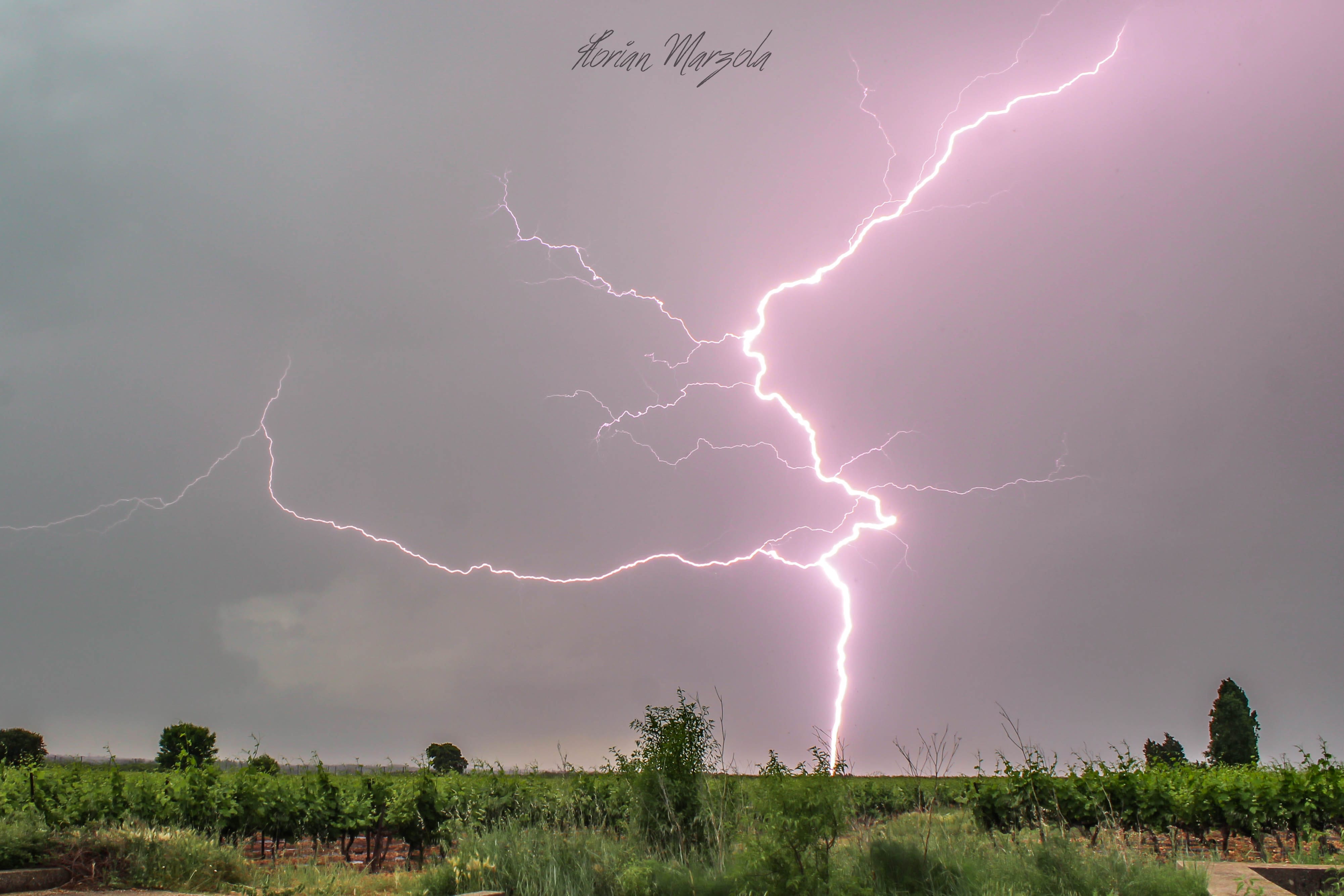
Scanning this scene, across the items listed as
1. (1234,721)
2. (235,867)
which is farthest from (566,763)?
(1234,721)

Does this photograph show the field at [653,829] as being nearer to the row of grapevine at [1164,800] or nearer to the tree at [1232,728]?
the row of grapevine at [1164,800]

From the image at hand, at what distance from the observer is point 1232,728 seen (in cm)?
3891

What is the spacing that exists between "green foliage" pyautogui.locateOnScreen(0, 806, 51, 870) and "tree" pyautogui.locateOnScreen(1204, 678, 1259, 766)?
4477 cm

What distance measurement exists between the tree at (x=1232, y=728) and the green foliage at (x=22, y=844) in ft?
147

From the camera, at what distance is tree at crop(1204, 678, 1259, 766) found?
38.2 m

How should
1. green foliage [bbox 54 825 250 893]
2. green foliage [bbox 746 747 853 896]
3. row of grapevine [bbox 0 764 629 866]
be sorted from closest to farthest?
green foliage [bbox 746 747 853 896]
green foliage [bbox 54 825 250 893]
row of grapevine [bbox 0 764 629 866]

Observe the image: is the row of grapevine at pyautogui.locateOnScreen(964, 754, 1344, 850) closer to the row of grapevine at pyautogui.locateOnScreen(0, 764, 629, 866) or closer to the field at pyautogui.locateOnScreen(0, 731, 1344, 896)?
the field at pyautogui.locateOnScreen(0, 731, 1344, 896)

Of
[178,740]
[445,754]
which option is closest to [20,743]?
[178,740]

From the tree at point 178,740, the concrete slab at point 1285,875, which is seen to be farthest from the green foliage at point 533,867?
the tree at point 178,740

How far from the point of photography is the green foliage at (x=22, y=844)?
6867 millimetres

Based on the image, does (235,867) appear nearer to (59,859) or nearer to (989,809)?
(59,859)

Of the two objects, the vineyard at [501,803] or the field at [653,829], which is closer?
the field at [653,829]

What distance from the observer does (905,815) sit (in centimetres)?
975

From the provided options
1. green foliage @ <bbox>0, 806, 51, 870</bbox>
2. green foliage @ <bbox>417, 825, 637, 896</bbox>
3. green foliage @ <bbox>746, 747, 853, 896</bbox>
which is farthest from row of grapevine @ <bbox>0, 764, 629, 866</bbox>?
green foliage @ <bbox>746, 747, 853, 896</bbox>
